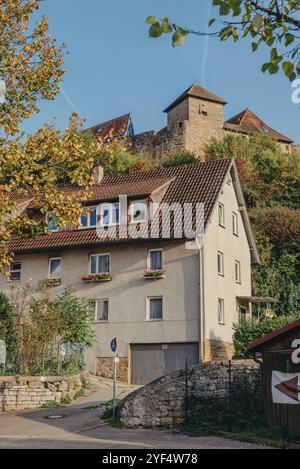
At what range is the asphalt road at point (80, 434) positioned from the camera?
45.9 ft

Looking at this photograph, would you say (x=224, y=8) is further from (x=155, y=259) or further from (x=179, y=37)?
(x=155, y=259)

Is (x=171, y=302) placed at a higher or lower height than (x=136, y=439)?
higher

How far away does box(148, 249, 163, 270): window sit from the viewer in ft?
95.3

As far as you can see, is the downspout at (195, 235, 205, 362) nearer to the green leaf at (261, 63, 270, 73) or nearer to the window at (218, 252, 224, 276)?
the window at (218, 252, 224, 276)

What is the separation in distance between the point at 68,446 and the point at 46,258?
18055 millimetres

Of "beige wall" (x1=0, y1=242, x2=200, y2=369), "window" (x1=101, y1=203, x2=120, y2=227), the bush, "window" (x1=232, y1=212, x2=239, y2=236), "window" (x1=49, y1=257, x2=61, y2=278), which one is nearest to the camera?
the bush

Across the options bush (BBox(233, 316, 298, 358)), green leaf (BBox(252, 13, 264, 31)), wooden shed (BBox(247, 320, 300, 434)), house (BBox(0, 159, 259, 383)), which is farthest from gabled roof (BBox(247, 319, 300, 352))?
house (BBox(0, 159, 259, 383))

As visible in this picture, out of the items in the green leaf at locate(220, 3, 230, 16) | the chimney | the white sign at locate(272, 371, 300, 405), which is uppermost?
the chimney

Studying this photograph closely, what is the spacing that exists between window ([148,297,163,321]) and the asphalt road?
7000 mm

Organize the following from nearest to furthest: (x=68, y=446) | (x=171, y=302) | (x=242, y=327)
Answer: (x=68, y=446), (x=242, y=327), (x=171, y=302)

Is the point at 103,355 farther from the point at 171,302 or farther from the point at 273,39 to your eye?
the point at 273,39

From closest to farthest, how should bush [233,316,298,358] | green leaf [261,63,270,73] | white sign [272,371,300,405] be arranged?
green leaf [261,63,270,73] → white sign [272,371,300,405] → bush [233,316,298,358]
